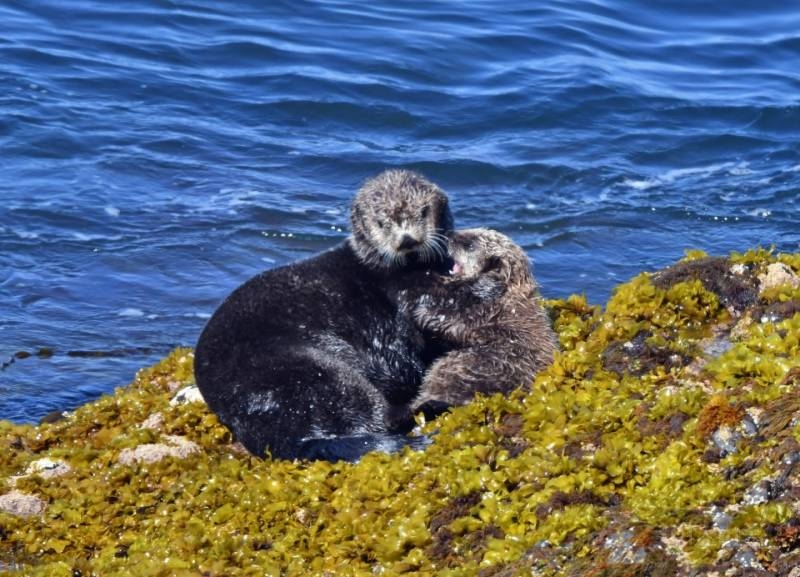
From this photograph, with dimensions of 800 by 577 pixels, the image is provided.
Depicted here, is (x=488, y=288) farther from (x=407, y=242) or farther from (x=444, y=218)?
(x=444, y=218)

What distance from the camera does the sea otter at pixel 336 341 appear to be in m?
6.07

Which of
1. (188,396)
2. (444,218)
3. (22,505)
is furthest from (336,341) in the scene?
(22,505)

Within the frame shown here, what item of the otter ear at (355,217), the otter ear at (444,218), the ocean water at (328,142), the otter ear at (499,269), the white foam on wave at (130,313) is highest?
the otter ear at (444,218)

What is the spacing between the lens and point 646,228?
1255 cm

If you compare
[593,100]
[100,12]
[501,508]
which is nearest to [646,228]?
[593,100]

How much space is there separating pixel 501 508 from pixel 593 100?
1225cm

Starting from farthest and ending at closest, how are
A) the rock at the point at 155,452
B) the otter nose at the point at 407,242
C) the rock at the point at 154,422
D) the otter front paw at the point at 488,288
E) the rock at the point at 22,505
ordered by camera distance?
1. the otter nose at the point at 407,242
2. the otter front paw at the point at 488,288
3. the rock at the point at 154,422
4. the rock at the point at 155,452
5. the rock at the point at 22,505

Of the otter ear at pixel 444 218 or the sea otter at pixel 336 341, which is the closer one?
the sea otter at pixel 336 341

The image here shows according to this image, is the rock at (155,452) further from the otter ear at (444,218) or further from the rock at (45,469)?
the otter ear at (444,218)

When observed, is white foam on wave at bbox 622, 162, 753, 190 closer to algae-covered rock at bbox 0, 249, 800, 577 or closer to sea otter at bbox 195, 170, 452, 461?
sea otter at bbox 195, 170, 452, 461

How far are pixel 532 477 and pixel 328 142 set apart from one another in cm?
1044

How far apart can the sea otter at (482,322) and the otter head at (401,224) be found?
138 mm

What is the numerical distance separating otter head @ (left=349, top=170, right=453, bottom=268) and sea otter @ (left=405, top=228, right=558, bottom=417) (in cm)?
14

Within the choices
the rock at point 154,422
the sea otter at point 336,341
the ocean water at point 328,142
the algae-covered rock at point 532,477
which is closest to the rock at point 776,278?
the algae-covered rock at point 532,477
